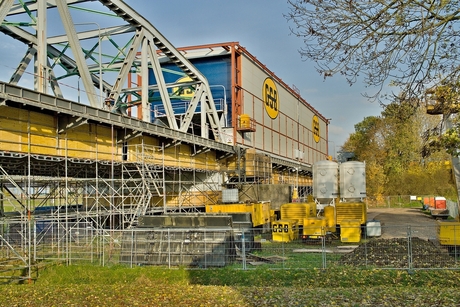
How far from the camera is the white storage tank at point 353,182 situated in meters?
28.5

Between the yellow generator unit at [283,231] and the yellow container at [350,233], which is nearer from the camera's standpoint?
the yellow generator unit at [283,231]

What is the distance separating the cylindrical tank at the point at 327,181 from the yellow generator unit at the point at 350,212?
2.49m

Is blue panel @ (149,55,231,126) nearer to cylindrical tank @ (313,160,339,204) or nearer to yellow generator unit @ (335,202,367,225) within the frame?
cylindrical tank @ (313,160,339,204)

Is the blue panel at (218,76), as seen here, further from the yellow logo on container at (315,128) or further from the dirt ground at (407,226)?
the yellow logo on container at (315,128)

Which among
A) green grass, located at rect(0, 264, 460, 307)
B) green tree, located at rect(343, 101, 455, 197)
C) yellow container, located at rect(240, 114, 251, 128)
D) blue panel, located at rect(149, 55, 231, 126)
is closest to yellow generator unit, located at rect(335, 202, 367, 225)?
green grass, located at rect(0, 264, 460, 307)

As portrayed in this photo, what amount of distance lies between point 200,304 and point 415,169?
205 feet

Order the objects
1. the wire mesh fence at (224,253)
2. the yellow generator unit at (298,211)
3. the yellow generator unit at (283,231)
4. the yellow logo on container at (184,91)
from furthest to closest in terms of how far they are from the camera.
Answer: the yellow logo on container at (184,91)
the yellow generator unit at (298,211)
the yellow generator unit at (283,231)
the wire mesh fence at (224,253)

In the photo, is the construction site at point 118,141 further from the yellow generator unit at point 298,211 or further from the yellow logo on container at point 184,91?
the yellow generator unit at point 298,211

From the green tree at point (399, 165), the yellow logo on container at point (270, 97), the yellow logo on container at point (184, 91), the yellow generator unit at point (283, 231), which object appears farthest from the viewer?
the green tree at point (399, 165)

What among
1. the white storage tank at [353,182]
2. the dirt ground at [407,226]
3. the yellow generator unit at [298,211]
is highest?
the white storage tank at [353,182]

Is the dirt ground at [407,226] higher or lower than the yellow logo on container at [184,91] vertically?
lower

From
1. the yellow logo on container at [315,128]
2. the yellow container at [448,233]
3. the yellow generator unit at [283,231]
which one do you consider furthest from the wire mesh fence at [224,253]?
the yellow logo on container at [315,128]

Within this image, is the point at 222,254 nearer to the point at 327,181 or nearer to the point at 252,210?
the point at 252,210

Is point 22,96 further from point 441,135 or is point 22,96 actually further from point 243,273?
point 441,135
